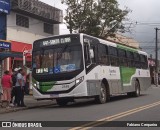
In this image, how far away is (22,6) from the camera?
33.7m

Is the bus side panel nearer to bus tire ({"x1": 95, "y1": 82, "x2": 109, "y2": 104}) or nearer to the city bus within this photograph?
the city bus

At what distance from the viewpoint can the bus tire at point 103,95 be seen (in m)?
21.9

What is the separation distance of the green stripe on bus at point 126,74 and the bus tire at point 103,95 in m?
2.87

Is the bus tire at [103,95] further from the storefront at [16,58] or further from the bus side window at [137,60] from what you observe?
the storefront at [16,58]

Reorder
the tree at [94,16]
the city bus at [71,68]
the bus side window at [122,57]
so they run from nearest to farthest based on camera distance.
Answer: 1. the city bus at [71,68]
2. the bus side window at [122,57]
3. the tree at [94,16]

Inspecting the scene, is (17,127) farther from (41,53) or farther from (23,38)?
(23,38)

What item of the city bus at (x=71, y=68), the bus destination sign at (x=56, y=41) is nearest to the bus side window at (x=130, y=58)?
the city bus at (x=71, y=68)

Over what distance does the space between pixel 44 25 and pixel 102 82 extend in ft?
57.7

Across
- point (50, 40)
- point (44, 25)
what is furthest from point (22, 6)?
point (50, 40)

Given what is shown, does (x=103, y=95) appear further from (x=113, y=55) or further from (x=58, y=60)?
(x=58, y=60)

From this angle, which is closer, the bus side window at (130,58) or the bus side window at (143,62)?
the bus side window at (130,58)

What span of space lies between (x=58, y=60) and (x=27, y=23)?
16.1 metres

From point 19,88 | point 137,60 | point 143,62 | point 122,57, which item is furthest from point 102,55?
point 143,62

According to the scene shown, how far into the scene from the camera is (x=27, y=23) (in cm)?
3600
